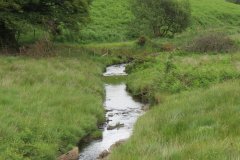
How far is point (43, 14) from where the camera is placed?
121 ft

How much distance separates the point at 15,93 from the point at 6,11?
1694 centimetres

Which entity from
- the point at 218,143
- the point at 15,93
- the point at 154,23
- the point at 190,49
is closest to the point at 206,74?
the point at 15,93

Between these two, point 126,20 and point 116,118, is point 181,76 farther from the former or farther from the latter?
point 126,20

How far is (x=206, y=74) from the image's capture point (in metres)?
25.1

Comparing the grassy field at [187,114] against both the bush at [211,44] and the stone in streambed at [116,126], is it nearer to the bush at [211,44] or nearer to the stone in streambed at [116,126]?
the stone in streambed at [116,126]

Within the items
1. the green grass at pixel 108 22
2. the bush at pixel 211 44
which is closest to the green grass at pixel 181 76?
the bush at pixel 211 44

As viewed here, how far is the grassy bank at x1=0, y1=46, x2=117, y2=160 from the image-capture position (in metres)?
13.8

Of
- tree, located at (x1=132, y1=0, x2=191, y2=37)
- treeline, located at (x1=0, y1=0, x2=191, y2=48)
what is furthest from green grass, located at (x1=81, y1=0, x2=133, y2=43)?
treeline, located at (x1=0, y1=0, x2=191, y2=48)

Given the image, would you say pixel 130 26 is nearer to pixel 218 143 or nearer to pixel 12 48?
pixel 12 48

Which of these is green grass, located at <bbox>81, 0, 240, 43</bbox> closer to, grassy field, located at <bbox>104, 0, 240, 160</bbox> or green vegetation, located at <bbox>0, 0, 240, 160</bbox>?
green vegetation, located at <bbox>0, 0, 240, 160</bbox>

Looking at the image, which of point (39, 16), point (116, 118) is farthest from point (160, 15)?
point (116, 118)

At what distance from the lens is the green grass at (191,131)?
11039 millimetres

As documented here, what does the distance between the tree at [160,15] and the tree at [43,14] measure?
1767 cm

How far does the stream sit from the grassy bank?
0.58m
